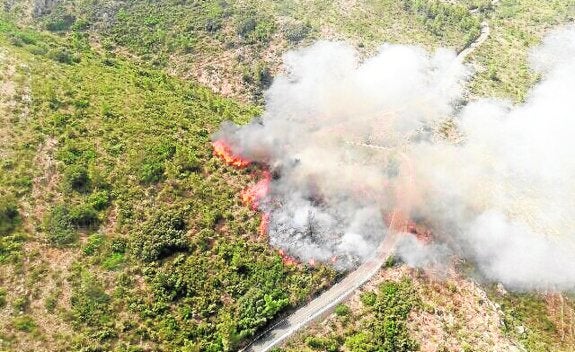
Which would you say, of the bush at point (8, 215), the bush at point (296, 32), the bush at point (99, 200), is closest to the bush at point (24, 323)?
the bush at point (8, 215)

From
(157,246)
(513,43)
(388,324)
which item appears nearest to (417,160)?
(388,324)

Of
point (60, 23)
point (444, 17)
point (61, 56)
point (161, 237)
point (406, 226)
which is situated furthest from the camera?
point (444, 17)

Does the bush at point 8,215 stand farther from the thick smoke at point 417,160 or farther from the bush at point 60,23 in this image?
the bush at point 60,23

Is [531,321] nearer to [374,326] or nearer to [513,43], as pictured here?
[374,326]

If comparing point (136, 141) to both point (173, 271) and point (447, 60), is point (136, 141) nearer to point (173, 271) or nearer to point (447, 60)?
point (173, 271)

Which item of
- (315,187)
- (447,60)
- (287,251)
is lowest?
(287,251)

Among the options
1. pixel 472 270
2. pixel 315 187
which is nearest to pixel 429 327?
pixel 472 270

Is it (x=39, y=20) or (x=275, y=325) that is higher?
(x=39, y=20)
